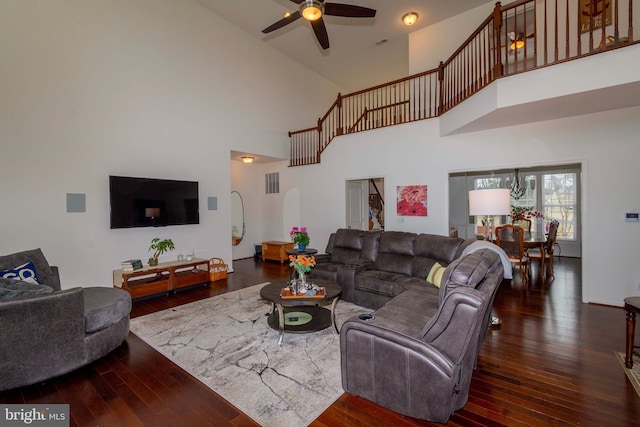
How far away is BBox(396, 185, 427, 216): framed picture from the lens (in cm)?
559

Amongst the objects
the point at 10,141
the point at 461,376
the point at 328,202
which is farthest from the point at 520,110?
the point at 10,141

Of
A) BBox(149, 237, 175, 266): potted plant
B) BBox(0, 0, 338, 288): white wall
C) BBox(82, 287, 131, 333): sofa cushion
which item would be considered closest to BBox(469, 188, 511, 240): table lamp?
BBox(82, 287, 131, 333): sofa cushion

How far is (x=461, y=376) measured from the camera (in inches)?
→ 73.5

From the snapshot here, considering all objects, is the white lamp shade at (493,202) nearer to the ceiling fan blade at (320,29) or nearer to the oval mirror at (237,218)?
the ceiling fan blade at (320,29)

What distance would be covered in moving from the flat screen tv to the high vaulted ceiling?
3909 millimetres

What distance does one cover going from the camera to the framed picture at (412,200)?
220 inches

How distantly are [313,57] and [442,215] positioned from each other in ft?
18.9

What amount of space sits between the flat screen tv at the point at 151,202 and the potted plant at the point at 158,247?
1.06ft

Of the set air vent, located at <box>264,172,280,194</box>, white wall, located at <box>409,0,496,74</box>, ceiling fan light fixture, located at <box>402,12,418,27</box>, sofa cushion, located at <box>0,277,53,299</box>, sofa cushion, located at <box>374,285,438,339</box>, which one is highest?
ceiling fan light fixture, located at <box>402,12,418,27</box>

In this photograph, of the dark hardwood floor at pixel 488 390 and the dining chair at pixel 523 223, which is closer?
the dark hardwood floor at pixel 488 390

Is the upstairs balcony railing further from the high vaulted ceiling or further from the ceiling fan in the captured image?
the ceiling fan

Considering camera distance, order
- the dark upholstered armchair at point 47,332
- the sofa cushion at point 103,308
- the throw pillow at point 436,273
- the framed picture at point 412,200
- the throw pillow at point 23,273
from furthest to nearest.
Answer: the framed picture at point 412,200, the throw pillow at point 436,273, the throw pillow at point 23,273, the sofa cushion at point 103,308, the dark upholstered armchair at point 47,332

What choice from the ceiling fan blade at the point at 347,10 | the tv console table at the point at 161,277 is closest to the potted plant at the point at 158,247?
the tv console table at the point at 161,277

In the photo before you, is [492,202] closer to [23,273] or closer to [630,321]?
[630,321]
